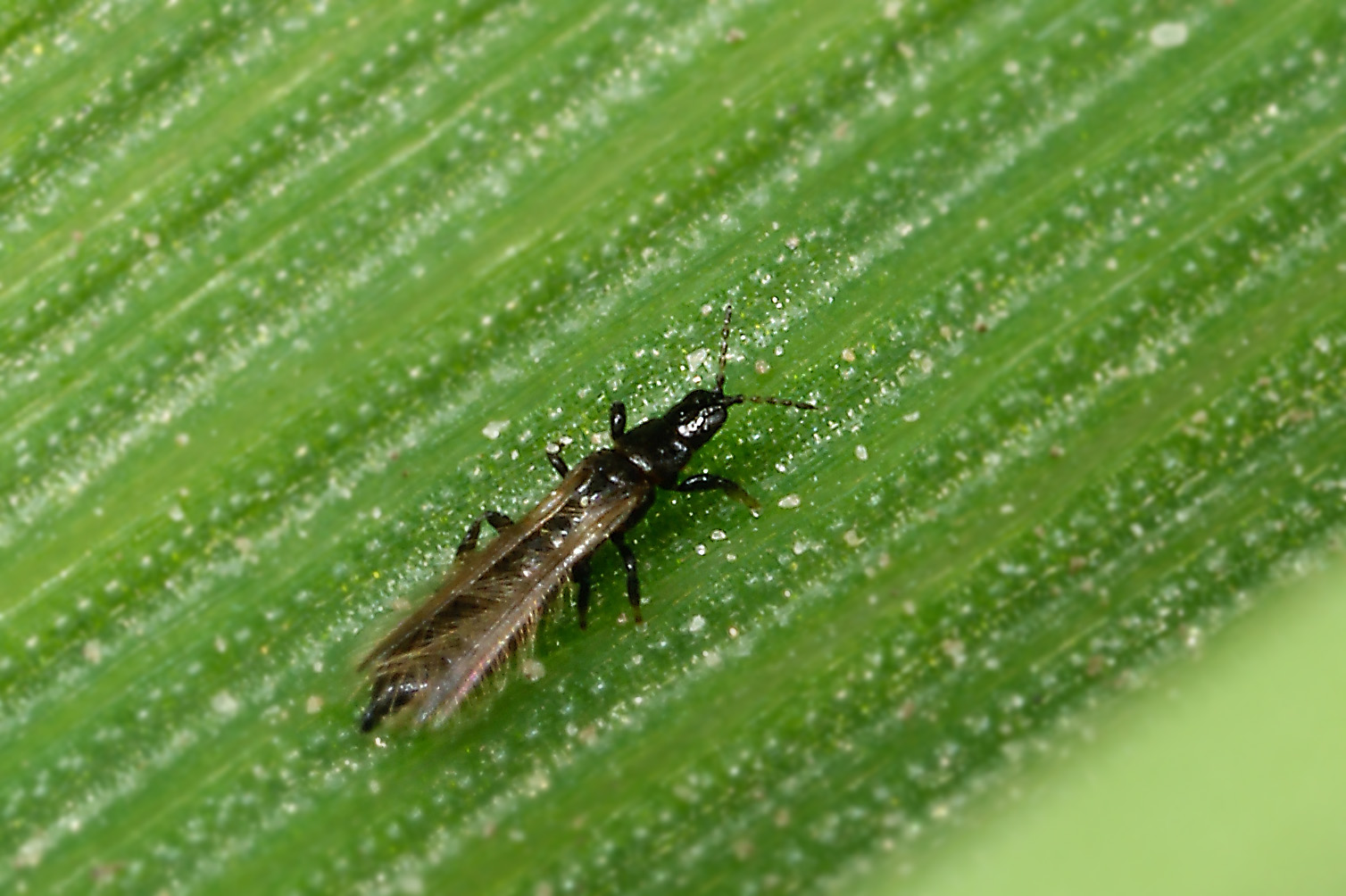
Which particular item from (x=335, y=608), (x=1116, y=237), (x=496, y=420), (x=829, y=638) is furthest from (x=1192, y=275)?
(x=335, y=608)

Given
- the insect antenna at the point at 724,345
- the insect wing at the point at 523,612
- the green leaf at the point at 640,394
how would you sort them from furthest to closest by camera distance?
the insect antenna at the point at 724,345 → the green leaf at the point at 640,394 → the insect wing at the point at 523,612

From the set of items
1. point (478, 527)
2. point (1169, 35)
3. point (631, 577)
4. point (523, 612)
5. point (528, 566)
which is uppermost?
point (478, 527)

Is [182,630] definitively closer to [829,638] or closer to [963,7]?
[829,638]

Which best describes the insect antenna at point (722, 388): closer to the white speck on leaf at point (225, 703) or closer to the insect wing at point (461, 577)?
the insect wing at point (461, 577)

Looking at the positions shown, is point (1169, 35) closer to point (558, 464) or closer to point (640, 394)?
point (640, 394)

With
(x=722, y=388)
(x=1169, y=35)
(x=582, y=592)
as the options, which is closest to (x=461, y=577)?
(x=582, y=592)

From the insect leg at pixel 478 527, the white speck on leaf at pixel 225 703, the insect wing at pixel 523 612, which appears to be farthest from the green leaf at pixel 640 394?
the insect wing at pixel 523 612

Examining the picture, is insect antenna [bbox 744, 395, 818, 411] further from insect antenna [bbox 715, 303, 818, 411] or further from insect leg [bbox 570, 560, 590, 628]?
insect leg [bbox 570, 560, 590, 628]
